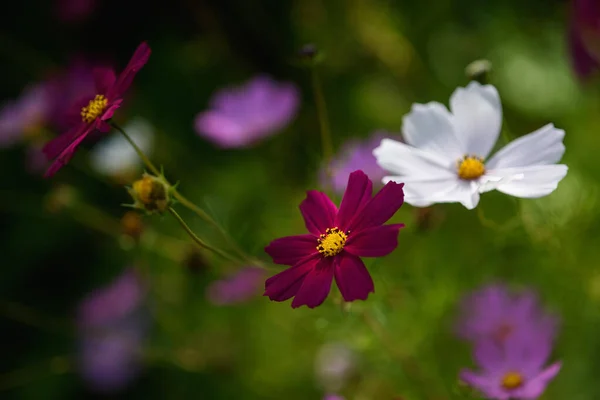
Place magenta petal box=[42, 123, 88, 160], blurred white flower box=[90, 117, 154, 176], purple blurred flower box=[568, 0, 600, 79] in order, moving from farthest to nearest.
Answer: blurred white flower box=[90, 117, 154, 176] → purple blurred flower box=[568, 0, 600, 79] → magenta petal box=[42, 123, 88, 160]


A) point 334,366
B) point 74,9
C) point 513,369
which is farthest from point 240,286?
point 74,9

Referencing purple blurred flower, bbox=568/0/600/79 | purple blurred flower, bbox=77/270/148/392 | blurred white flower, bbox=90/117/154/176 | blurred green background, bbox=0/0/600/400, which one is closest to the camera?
purple blurred flower, bbox=568/0/600/79

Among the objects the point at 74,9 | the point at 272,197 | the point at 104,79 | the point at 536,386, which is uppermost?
the point at 74,9

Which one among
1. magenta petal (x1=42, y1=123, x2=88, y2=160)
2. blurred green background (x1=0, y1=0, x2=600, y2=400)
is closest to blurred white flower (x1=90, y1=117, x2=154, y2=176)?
blurred green background (x1=0, y1=0, x2=600, y2=400)

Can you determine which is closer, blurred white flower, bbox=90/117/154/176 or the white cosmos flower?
the white cosmos flower

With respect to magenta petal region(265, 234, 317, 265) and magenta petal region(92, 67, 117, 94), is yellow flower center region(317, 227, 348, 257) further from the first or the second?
magenta petal region(92, 67, 117, 94)

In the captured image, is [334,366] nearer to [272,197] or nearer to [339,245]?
[272,197]
